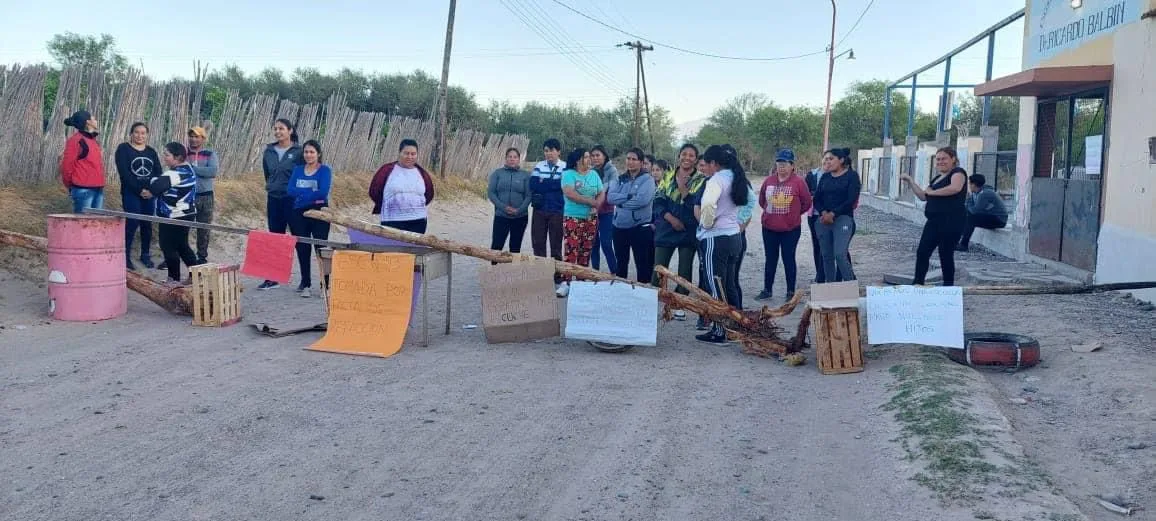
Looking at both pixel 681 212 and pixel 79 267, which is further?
pixel 681 212

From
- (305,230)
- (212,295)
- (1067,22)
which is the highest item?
(1067,22)

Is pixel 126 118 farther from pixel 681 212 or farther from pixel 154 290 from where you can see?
pixel 681 212

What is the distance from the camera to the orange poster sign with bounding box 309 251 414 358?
7531 millimetres

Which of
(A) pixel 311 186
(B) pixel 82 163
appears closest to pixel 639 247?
(A) pixel 311 186

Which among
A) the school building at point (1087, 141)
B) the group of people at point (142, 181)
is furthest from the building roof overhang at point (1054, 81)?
the group of people at point (142, 181)

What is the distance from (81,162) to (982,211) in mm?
12902

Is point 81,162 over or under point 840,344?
over

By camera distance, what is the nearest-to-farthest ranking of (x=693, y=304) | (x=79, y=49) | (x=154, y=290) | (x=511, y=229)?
(x=693, y=304) < (x=154, y=290) < (x=511, y=229) < (x=79, y=49)

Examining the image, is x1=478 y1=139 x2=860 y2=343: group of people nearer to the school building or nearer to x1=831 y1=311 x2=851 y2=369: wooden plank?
x1=831 y1=311 x2=851 y2=369: wooden plank

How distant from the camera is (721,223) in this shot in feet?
26.6

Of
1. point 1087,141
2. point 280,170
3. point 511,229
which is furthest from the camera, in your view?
point 1087,141

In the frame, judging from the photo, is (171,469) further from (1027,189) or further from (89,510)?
(1027,189)

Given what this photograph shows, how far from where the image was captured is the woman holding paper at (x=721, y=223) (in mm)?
7957

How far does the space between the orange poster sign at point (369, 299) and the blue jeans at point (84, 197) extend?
4218 millimetres
